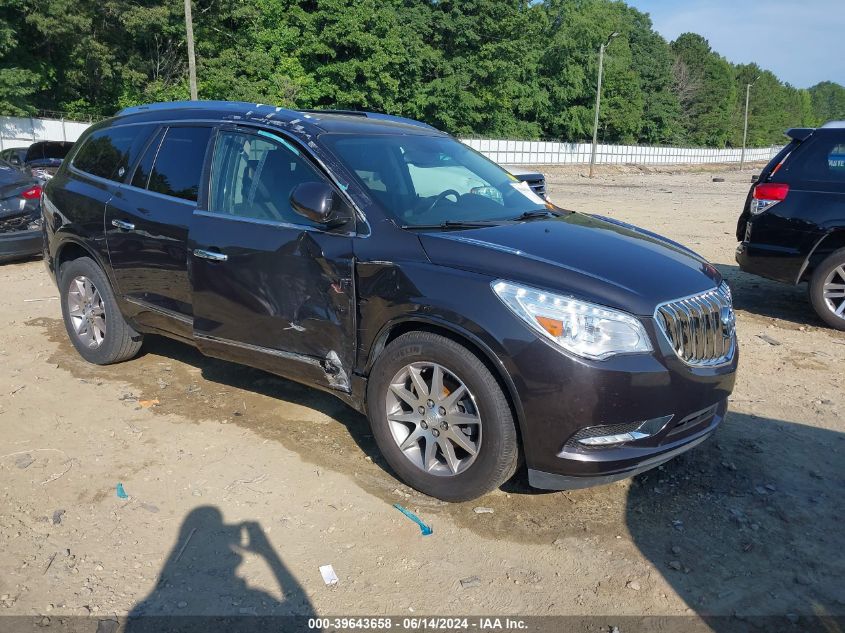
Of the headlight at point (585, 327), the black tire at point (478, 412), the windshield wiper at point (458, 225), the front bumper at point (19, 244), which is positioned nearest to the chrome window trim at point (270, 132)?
the windshield wiper at point (458, 225)

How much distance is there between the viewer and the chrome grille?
3321 millimetres

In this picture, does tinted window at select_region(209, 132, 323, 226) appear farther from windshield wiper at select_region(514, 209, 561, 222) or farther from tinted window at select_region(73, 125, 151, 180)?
windshield wiper at select_region(514, 209, 561, 222)

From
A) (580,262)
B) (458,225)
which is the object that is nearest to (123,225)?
(458,225)

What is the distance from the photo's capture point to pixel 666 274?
11.7 feet

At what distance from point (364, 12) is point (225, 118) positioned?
141ft

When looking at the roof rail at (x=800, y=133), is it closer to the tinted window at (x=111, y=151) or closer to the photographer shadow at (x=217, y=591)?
the tinted window at (x=111, y=151)

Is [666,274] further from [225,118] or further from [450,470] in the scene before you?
[225,118]

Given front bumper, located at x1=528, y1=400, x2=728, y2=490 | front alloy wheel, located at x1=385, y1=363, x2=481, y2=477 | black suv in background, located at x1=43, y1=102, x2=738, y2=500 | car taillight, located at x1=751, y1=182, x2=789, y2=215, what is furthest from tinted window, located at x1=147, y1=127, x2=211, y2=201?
car taillight, located at x1=751, y1=182, x2=789, y2=215

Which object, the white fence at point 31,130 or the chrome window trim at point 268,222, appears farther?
the white fence at point 31,130

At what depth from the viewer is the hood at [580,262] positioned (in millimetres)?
3275

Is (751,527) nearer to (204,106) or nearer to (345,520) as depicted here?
(345,520)

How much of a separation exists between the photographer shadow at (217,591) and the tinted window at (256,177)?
1.72 meters

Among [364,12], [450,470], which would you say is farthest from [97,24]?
[450,470]

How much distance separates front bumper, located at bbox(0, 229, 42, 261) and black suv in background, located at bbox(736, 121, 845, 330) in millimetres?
9083
